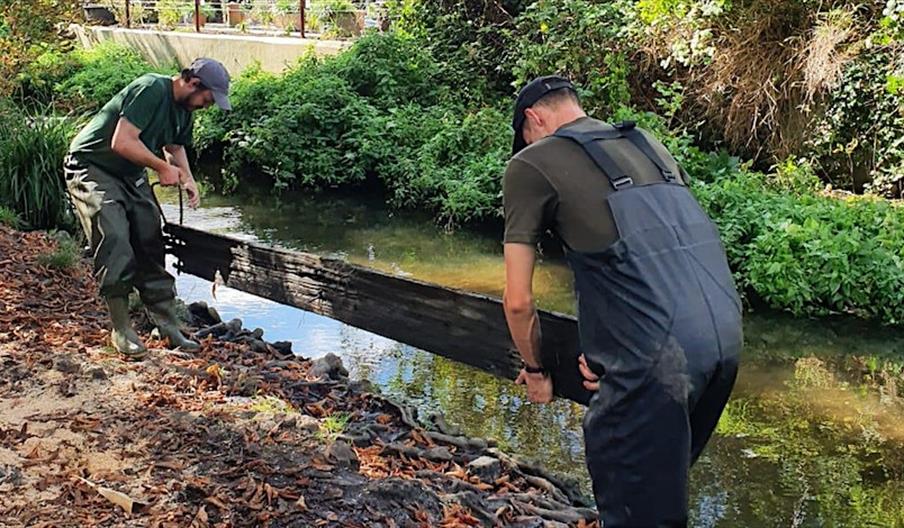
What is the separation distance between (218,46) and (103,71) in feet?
7.94

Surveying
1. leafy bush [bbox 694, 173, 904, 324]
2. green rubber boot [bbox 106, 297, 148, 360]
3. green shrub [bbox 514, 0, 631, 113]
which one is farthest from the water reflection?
green shrub [bbox 514, 0, 631, 113]

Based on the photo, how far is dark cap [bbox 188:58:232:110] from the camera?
17.4ft

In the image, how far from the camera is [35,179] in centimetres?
884

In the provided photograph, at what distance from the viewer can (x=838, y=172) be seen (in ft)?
39.3

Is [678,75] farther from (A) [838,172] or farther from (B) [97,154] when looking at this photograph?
(B) [97,154]

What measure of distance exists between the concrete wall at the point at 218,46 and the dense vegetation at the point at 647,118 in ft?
7.11

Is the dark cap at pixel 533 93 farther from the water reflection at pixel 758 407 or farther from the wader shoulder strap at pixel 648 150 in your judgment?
the water reflection at pixel 758 407

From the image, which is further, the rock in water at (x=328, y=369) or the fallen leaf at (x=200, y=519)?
the rock in water at (x=328, y=369)

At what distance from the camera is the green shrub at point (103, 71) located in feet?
61.5

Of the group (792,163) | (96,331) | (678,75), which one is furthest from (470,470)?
(678,75)

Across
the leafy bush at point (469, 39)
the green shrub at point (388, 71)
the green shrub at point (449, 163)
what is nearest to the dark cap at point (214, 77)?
the green shrub at point (449, 163)

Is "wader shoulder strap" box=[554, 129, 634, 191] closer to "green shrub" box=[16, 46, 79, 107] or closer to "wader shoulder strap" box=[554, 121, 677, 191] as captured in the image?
"wader shoulder strap" box=[554, 121, 677, 191]

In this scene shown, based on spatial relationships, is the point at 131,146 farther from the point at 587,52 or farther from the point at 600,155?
the point at 587,52

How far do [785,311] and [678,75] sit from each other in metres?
5.90
